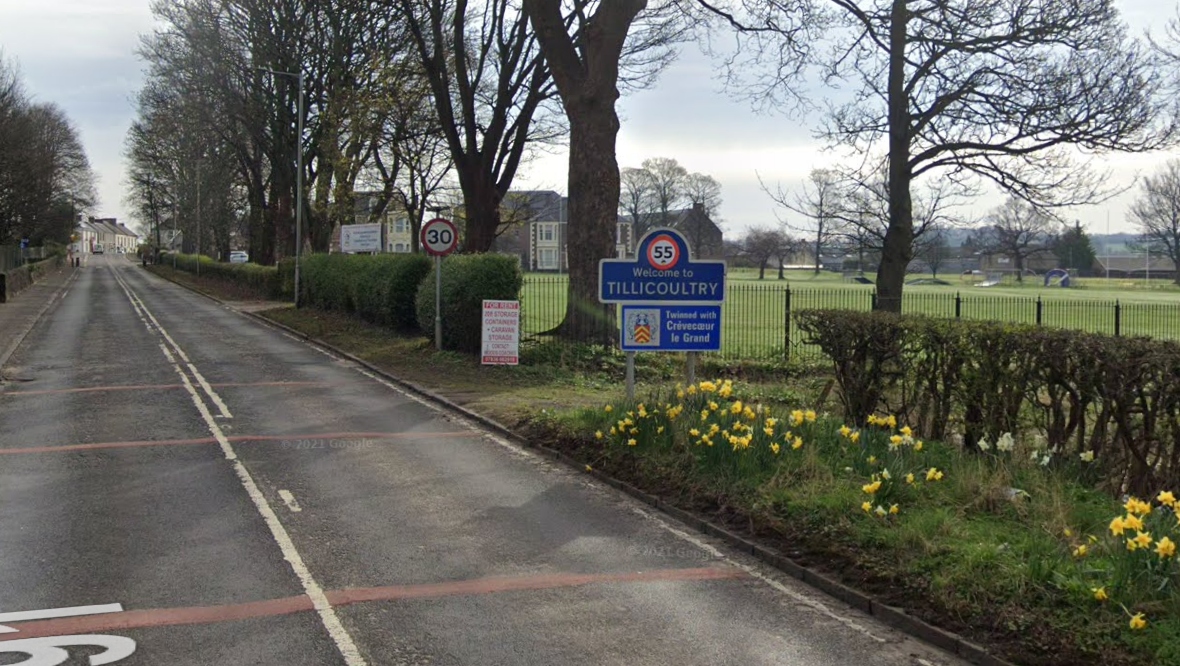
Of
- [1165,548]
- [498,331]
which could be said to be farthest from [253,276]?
[1165,548]

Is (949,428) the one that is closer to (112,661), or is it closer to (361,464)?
(361,464)

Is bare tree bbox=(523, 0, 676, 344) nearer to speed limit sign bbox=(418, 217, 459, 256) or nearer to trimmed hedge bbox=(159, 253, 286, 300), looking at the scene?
speed limit sign bbox=(418, 217, 459, 256)

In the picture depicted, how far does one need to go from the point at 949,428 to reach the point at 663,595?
4388 millimetres

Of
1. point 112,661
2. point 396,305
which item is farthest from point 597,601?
point 396,305

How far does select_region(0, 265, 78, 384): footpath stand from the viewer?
2331 centimetres

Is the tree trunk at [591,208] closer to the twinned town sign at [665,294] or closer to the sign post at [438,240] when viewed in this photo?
the sign post at [438,240]

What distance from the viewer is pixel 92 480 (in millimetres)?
9562

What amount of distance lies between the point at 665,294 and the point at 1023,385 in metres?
4.47

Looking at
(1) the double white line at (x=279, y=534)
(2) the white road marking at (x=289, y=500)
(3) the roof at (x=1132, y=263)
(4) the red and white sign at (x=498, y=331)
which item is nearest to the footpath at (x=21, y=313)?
(1) the double white line at (x=279, y=534)

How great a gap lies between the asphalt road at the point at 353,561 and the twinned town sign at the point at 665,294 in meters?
2.05

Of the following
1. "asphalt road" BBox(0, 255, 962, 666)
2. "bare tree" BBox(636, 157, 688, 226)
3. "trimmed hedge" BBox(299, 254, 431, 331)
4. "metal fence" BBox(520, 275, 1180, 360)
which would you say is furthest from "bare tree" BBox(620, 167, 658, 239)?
"asphalt road" BBox(0, 255, 962, 666)

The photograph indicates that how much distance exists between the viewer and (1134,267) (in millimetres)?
118500

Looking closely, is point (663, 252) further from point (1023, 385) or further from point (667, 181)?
point (667, 181)

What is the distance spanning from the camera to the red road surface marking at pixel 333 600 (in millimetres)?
5730
